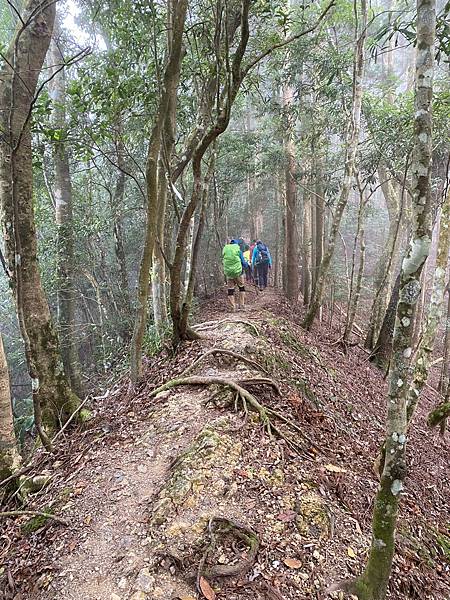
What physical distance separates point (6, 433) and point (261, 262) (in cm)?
1289

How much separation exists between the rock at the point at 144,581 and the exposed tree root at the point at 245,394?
2201 mm

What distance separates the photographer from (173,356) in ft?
23.4

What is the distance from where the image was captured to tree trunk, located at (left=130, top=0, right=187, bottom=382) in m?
5.40

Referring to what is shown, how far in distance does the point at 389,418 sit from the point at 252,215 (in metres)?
18.9

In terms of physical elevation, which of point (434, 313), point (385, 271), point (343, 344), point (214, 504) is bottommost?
point (343, 344)

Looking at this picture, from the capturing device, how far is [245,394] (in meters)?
5.46

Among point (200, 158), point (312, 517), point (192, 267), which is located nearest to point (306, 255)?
point (192, 267)

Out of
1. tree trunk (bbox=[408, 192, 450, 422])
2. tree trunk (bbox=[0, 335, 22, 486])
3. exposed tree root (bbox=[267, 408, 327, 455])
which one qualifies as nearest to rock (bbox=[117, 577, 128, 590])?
tree trunk (bbox=[0, 335, 22, 486])

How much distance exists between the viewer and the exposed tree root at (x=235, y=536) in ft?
10.4

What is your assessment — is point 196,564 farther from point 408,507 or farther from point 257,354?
point 257,354

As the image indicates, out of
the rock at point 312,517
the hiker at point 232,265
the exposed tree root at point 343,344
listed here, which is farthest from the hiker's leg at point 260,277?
the rock at point 312,517

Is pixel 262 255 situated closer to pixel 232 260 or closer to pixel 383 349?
pixel 232 260

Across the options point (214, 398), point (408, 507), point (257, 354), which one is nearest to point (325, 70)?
point (257, 354)

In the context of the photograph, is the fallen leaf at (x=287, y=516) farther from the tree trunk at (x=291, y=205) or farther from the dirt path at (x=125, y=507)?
the tree trunk at (x=291, y=205)
